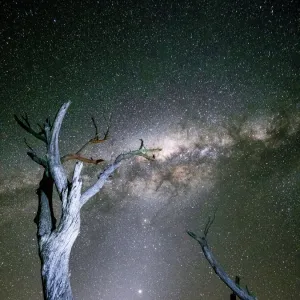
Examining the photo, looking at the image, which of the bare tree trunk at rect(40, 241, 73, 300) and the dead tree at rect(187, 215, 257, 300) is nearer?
the bare tree trunk at rect(40, 241, 73, 300)

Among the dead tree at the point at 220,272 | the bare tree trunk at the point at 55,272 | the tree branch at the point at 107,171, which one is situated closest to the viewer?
the bare tree trunk at the point at 55,272

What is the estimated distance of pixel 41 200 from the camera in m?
6.21

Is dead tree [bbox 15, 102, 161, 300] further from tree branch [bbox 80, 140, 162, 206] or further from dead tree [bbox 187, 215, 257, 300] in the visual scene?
dead tree [bbox 187, 215, 257, 300]

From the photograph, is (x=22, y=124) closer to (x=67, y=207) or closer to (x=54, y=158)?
(x=54, y=158)

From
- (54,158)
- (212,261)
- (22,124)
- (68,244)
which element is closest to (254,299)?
(212,261)

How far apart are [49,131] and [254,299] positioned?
30.8 feet

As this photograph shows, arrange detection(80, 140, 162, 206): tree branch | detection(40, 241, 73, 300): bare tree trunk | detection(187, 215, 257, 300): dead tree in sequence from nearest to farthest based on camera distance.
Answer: detection(40, 241, 73, 300): bare tree trunk, detection(80, 140, 162, 206): tree branch, detection(187, 215, 257, 300): dead tree

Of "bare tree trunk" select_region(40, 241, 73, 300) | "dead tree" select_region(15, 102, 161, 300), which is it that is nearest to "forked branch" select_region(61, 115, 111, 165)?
"dead tree" select_region(15, 102, 161, 300)

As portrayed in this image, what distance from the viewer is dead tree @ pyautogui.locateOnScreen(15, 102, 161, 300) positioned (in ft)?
15.4

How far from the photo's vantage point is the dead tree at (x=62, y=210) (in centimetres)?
470

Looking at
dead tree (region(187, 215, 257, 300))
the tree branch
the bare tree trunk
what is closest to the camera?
the bare tree trunk

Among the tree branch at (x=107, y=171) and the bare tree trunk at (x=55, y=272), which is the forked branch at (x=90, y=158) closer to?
the tree branch at (x=107, y=171)

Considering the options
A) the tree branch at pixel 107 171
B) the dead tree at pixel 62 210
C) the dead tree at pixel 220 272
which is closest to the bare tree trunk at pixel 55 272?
the dead tree at pixel 62 210

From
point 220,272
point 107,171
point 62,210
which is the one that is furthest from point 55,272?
point 220,272
